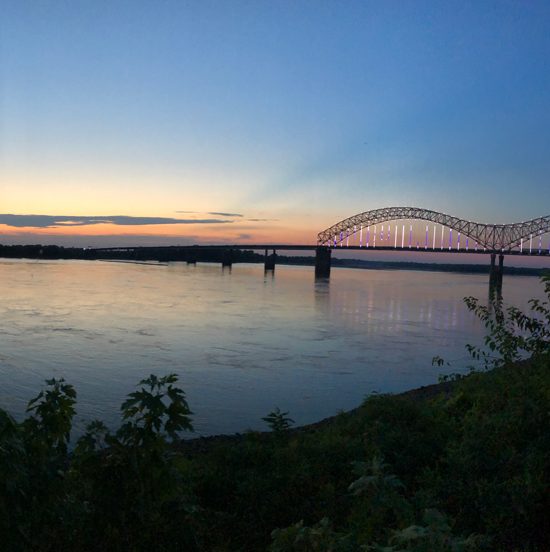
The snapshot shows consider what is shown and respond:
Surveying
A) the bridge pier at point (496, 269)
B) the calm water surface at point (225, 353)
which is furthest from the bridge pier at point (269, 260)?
the calm water surface at point (225, 353)

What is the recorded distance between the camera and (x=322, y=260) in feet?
477

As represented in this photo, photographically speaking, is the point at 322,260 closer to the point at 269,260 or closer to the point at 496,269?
the point at 269,260

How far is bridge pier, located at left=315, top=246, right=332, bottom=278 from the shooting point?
5577 inches

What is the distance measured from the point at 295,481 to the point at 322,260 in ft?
457

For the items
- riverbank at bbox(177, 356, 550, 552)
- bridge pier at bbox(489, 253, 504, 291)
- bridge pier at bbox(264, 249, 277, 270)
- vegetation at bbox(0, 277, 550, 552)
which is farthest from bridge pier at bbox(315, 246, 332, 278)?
vegetation at bbox(0, 277, 550, 552)

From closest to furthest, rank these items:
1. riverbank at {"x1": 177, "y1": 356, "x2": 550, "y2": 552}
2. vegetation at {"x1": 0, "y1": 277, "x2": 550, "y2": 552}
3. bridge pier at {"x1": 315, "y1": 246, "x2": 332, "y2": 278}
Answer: vegetation at {"x1": 0, "y1": 277, "x2": 550, "y2": 552}, riverbank at {"x1": 177, "y1": 356, "x2": 550, "y2": 552}, bridge pier at {"x1": 315, "y1": 246, "x2": 332, "y2": 278}

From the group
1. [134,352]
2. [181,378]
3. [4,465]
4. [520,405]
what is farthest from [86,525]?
[134,352]

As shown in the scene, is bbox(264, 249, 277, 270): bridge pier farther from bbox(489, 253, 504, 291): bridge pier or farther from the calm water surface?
the calm water surface

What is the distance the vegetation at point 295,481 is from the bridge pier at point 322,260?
434ft

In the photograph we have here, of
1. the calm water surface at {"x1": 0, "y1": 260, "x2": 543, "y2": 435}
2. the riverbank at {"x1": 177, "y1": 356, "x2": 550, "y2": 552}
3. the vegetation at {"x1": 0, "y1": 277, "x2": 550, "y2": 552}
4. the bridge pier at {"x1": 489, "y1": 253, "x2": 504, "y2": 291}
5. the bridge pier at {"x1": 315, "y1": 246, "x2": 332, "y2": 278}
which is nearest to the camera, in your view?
the vegetation at {"x1": 0, "y1": 277, "x2": 550, "y2": 552}

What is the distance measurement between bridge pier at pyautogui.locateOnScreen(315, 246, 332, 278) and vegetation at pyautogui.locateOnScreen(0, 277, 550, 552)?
132368 mm

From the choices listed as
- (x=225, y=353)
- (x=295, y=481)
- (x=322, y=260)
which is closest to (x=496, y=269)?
(x=322, y=260)

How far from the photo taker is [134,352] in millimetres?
21781

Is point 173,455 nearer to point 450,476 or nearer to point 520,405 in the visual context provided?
point 450,476
